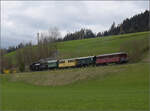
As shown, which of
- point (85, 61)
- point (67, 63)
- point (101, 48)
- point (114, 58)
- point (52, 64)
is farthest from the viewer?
point (101, 48)

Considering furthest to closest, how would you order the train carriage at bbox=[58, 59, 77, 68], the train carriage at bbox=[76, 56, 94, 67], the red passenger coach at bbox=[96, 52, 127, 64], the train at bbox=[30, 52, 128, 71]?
1. the train carriage at bbox=[58, 59, 77, 68]
2. the train carriage at bbox=[76, 56, 94, 67]
3. the train at bbox=[30, 52, 128, 71]
4. the red passenger coach at bbox=[96, 52, 127, 64]

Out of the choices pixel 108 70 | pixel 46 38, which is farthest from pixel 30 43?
pixel 108 70

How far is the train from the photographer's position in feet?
158

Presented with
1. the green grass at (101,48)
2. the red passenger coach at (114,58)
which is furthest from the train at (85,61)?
the green grass at (101,48)

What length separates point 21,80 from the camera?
2019 inches

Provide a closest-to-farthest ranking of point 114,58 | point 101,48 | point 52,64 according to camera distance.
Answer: point 114,58, point 52,64, point 101,48

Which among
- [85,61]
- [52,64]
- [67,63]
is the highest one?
[85,61]

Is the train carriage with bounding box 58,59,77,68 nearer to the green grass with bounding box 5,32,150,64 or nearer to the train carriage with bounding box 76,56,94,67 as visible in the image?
the train carriage with bounding box 76,56,94,67

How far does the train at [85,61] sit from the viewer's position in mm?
48094

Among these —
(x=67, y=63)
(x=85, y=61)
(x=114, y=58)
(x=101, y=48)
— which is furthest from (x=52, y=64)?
(x=101, y=48)

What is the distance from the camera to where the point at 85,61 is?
53156mm

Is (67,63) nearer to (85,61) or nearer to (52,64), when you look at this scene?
(52,64)

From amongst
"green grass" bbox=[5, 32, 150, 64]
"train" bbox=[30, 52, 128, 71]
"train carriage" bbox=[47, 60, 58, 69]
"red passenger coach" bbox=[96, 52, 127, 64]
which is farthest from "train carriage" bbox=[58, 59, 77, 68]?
"green grass" bbox=[5, 32, 150, 64]

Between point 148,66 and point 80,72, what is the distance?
1263cm
